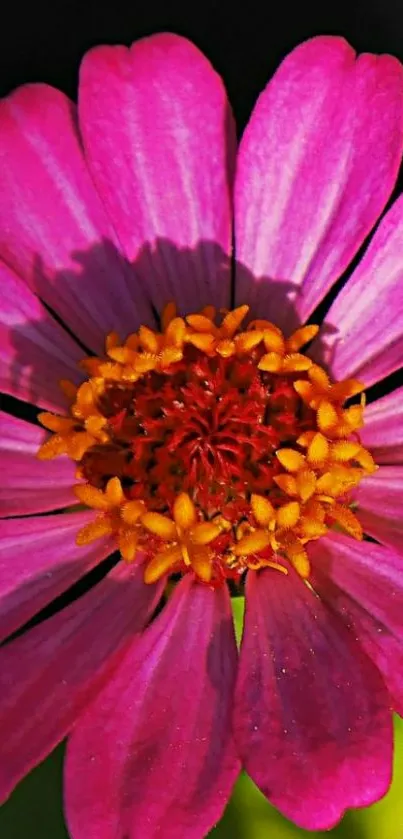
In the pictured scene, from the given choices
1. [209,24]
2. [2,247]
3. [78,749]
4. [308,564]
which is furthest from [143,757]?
[209,24]

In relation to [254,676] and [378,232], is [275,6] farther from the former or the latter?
[254,676]

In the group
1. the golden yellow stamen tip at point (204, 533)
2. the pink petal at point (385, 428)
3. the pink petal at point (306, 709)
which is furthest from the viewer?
the pink petal at point (385, 428)

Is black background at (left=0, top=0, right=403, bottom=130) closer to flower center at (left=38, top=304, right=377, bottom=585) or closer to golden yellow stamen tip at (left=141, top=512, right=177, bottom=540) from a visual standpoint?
flower center at (left=38, top=304, right=377, bottom=585)

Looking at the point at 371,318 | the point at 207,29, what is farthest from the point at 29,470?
the point at 207,29

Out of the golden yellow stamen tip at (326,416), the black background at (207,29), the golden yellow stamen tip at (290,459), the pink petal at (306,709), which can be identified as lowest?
the pink petal at (306,709)

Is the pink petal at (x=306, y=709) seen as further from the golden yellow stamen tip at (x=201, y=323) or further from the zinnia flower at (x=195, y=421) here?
the golden yellow stamen tip at (x=201, y=323)

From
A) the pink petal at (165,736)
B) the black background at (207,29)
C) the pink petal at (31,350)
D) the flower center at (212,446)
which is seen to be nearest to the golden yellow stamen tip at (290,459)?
the flower center at (212,446)

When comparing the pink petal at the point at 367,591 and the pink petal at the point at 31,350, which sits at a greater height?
the pink petal at the point at 31,350

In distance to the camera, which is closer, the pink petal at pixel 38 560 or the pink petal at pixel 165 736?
the pink petal at pixel 165 736
